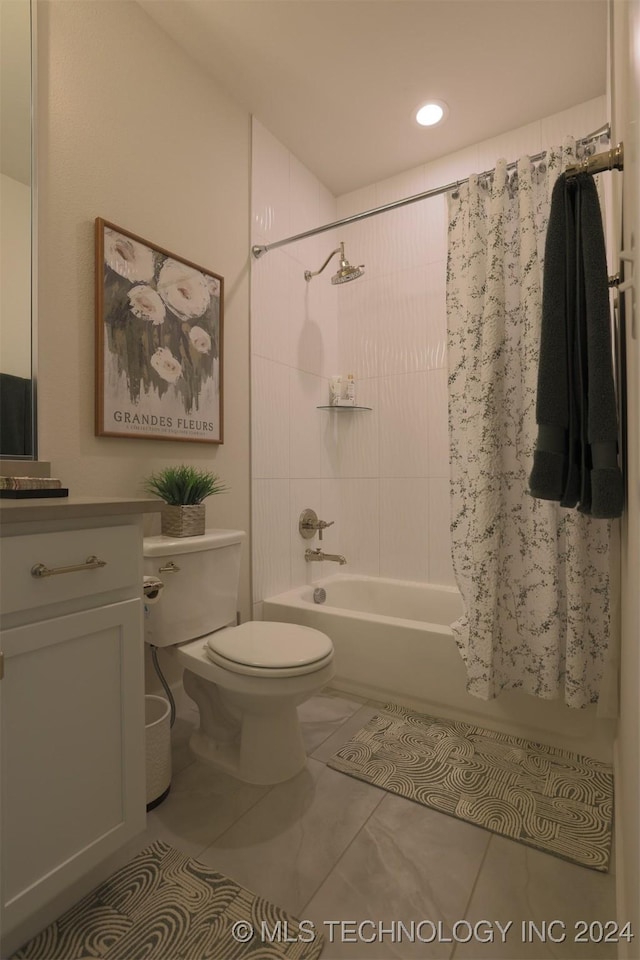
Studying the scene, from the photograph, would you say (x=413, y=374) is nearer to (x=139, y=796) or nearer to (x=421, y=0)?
(x=421, y=0)

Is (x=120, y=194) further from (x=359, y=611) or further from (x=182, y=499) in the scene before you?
(x=359, y=611)

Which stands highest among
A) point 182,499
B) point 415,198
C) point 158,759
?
point 415,198

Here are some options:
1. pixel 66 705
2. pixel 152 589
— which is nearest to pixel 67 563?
pixel 66 705

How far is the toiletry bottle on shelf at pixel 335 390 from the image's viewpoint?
273 cm

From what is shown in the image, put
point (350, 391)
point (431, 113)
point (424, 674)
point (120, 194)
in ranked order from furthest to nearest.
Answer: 1. point (350, 391)
2. point (431, 113)
3. point (424, 674)
4. point (120, 194)

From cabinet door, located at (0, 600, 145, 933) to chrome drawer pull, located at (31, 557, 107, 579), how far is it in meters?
0.09

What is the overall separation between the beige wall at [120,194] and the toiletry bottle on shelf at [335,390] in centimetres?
70

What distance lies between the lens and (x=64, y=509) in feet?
3.01

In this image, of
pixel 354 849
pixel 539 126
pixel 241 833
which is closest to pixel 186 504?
pixel 241 833

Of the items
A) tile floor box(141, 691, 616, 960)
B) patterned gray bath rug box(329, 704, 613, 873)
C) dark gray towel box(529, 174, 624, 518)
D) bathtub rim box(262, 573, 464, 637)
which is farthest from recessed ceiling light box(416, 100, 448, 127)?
tile floor box(141, 691, 616, 960)

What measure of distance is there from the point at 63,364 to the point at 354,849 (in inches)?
62.9

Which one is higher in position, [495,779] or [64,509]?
[64,509]

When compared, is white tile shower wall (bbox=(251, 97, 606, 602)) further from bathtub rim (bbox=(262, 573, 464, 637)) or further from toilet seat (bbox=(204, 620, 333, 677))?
toilet seat (bbox=(204, 620, 333, 677))

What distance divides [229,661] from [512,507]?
1074 mm
